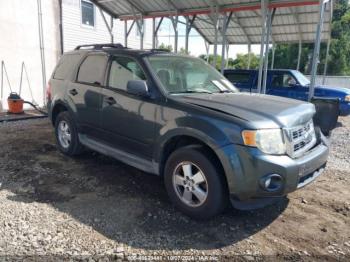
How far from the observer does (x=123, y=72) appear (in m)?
4.38

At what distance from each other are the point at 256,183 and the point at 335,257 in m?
0.96

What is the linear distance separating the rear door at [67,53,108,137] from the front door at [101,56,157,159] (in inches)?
6.8

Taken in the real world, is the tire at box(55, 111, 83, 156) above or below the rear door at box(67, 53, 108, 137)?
below

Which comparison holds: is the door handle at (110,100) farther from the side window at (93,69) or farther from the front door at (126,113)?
the side window at (93,69)

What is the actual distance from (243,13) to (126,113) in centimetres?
1199

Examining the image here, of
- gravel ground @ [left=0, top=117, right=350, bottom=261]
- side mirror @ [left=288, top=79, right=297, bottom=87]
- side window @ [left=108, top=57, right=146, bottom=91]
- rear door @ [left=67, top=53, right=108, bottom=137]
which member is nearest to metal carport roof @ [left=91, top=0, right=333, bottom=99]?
side mirror @ [left=288, top=79, right=297, bottom=87]

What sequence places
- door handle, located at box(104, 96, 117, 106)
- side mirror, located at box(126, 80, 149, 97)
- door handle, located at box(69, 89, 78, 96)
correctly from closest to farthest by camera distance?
side mirror, located at box(126, 80, 149, 97), door handle, located at box(104, 96, 117, 106), door handle, located at box(69, 89, 78, 96)

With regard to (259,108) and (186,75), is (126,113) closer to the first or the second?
(186,75)

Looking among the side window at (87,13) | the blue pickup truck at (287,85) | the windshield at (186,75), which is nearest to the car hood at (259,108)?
→ the windshield at (186,75)

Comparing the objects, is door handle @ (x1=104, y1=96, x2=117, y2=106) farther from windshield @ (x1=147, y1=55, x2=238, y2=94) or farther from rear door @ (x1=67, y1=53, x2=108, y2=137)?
windshield @ (x1=147, y1=55, x2=238, y2=94)

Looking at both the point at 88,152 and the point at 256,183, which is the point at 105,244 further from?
the point at 88,152

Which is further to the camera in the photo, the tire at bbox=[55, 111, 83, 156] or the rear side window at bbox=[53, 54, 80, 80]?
the rear side window at bbox=[53, 54, 80, 80]

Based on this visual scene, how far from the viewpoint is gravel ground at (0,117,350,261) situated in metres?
2.93

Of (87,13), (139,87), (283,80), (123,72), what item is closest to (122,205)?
(139,87)
